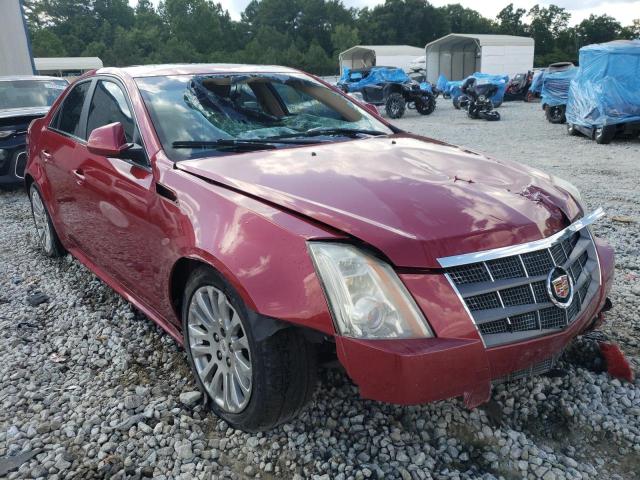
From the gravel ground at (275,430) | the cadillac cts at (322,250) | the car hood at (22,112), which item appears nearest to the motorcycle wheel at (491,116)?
the car hood at (22,112)

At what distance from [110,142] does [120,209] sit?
376 millimetres

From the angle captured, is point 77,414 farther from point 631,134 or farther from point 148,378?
point 631,134

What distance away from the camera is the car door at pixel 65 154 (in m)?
3.66

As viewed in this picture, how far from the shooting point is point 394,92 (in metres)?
19.9

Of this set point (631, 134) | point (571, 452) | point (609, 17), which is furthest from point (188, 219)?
point (609, 17)

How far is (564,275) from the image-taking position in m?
2.09

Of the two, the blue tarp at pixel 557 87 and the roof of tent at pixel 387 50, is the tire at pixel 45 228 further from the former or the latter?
the roof of tent at pixel 387 50

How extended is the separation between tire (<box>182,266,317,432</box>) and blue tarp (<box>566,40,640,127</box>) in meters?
11.1

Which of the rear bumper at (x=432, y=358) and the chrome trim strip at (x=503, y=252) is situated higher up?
the chrome trim strip at (x=503, y=252)

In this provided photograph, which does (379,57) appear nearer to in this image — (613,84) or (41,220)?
(613,84)

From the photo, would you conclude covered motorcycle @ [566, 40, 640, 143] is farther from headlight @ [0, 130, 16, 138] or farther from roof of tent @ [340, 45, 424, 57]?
roof of tent @ [340, 45, 424, 57]

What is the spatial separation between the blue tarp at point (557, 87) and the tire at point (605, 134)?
362 centimetres

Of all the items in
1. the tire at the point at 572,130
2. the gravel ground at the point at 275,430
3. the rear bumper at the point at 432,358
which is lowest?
the tire at the point at 572,130

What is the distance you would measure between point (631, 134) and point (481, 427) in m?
11.9
